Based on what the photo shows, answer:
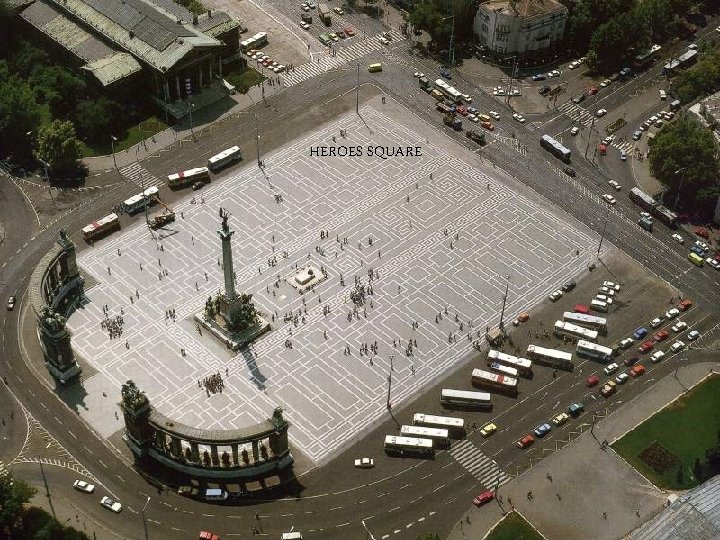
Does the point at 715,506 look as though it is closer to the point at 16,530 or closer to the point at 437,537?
the point at 437,537

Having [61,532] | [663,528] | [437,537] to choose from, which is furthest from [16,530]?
[663,528]

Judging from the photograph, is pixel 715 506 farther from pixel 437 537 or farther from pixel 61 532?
pixel 61 532

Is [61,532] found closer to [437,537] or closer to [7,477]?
[7,477]

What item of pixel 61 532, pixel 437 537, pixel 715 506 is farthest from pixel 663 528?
pixel 61 532

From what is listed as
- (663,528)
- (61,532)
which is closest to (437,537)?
(663,528)

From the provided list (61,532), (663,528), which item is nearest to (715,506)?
(663,528)
